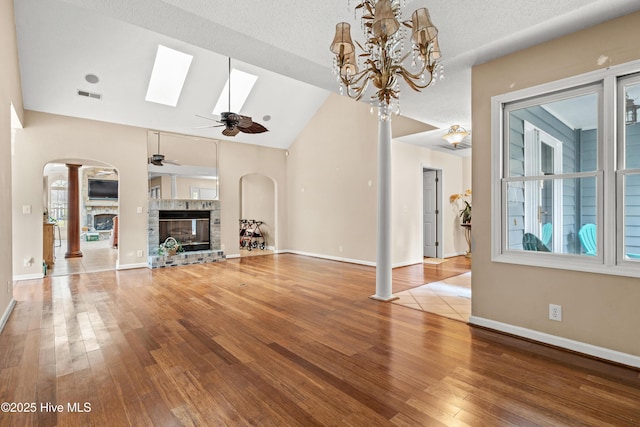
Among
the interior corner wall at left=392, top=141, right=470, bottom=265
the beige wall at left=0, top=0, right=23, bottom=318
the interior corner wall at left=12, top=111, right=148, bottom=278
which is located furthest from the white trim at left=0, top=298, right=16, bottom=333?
the interior corner wall at left=392, top=141, right=470, bottom=265

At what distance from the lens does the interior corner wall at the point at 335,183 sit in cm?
670

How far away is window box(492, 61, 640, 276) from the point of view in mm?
2424

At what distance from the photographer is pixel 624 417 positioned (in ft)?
5.65

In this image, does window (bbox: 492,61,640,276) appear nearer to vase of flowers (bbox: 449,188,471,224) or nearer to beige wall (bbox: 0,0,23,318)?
vase of flowers (bbox: 449,188,471,224)

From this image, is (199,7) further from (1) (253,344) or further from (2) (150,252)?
(2) (150,252)

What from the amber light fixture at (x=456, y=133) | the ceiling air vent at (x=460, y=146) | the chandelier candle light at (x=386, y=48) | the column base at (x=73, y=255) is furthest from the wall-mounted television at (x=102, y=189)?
the chandelier candle light at (x=386, y=48)

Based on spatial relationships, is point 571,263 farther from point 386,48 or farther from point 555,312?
point 386,48

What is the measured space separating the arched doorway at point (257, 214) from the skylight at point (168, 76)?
3.71m

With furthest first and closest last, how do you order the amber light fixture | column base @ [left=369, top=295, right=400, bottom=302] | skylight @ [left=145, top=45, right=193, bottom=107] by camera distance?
skylight @ [left=145, top=45, right=193, bottom=107]
the amber light fixture
column base @ [left=369, top=295, right=400, bottom=302]

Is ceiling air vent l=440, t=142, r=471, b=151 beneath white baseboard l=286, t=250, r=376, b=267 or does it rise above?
above

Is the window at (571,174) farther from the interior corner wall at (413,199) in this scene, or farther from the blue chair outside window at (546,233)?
the interior corner wall at (413,199)

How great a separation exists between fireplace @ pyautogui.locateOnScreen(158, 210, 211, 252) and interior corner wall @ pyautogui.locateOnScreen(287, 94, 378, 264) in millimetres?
2345

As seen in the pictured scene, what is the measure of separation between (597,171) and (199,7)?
3.44 metres

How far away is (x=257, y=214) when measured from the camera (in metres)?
10.1
